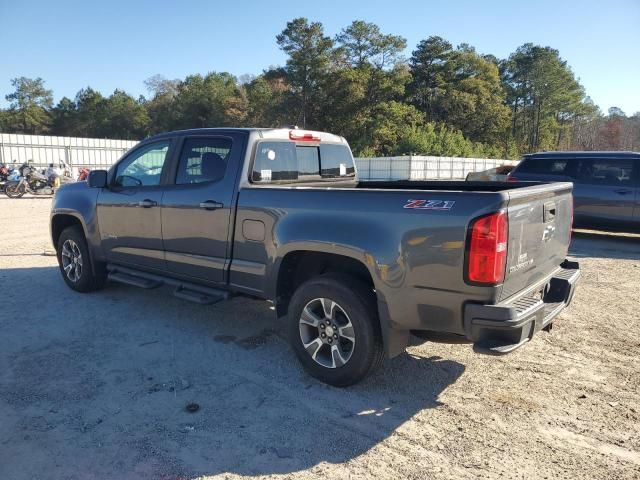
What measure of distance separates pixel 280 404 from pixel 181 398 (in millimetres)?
730

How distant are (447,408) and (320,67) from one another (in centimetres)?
5374

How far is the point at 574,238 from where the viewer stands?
10.7m

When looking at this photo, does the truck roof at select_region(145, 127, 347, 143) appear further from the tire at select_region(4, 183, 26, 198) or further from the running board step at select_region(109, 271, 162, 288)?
the tire at select_region(4, 183, 26, 198)

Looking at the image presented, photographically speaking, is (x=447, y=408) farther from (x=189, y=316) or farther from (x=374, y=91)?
(x=374, y=91)

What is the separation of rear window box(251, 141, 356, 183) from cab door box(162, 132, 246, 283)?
0.23 m

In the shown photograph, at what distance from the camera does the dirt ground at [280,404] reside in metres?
2.90

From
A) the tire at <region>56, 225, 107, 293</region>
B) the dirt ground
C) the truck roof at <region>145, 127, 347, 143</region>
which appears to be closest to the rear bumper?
the dirt ground

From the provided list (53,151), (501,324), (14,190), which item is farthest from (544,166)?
(53,151)

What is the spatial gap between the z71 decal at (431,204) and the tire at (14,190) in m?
21.2

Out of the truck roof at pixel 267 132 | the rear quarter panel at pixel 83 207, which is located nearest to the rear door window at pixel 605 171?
the truck roof at pixel 267 132

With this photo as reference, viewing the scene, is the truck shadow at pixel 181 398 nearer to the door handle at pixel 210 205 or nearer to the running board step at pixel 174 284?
the running board step at pixel 174 284

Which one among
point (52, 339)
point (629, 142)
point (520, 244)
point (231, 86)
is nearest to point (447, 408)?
point (520, 244)

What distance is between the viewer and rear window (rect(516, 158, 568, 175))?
10359 millimetres

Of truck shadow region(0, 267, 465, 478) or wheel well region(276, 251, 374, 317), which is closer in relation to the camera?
truck shadow region(0, 267, 465, 478)
